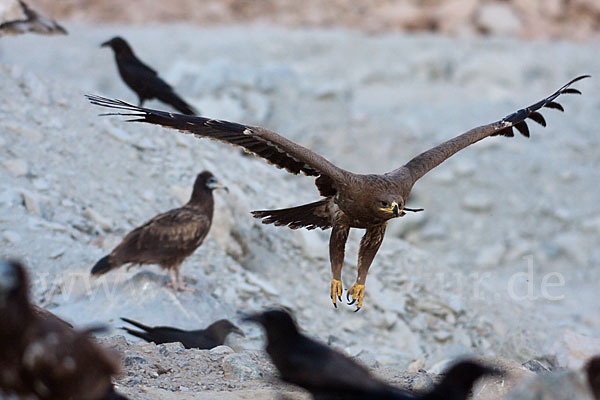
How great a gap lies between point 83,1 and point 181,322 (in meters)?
21.6

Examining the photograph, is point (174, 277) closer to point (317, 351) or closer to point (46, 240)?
point (46, 240)

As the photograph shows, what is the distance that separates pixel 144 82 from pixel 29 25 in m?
1.74

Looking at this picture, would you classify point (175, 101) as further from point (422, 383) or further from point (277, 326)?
point (277, 326)

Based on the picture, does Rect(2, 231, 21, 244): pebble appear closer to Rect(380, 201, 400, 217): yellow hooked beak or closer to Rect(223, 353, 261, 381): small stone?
Rect(223, 353, 261, 381): small stone

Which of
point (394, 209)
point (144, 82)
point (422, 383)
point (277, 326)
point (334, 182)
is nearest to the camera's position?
point (277, 326)

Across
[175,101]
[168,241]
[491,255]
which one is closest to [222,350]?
[168,241]

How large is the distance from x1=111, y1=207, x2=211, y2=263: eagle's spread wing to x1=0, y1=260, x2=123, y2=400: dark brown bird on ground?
400 cm

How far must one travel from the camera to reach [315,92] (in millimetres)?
16750

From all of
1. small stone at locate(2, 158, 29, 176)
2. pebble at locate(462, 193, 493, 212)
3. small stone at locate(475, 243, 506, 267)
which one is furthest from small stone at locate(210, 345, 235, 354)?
pebble at locate(462, 193, 493, 212)

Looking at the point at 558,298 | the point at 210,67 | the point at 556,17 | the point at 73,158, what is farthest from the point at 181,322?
the point at 556,17

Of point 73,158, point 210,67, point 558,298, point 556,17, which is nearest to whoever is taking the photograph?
point 73,158

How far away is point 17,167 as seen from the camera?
29.2ft

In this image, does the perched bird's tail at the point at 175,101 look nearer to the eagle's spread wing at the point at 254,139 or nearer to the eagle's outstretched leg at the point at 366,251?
the eagle's spread wing at the point at 254,139

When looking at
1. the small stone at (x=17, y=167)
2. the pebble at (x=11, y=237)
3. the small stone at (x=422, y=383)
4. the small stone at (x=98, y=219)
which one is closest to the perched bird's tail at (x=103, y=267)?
the pebble at (x=11, y=237)
